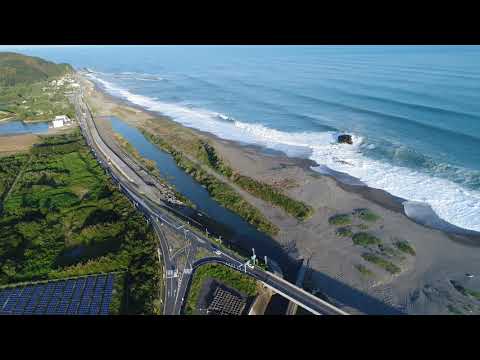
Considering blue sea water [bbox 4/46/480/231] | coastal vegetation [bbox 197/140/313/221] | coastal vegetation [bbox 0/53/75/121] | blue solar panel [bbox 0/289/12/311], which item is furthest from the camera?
coastal vegetation [bbox 0/53/75/121]

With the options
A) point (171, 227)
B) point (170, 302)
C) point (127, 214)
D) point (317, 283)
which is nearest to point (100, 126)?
point (127, 214)

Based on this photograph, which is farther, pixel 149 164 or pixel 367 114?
pixel 367 114

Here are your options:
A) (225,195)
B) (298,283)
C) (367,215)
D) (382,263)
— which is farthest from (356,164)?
(298,283)

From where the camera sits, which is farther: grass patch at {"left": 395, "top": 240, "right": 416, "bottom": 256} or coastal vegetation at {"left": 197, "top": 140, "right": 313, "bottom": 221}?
coastal vegetation at {"left": 197, "top": 140, "right": 313, "bottom": 221}

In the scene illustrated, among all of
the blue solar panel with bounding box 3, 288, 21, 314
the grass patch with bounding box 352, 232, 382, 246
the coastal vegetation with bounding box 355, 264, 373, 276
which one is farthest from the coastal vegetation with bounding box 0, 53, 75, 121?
the coastal vegetation with bounding box 355, 264, 373, 276

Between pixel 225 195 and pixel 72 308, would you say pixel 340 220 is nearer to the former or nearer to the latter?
pixel 225 195

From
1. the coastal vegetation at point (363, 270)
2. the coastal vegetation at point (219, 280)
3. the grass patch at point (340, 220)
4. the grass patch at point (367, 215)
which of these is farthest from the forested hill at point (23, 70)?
the coastal vegetation at point (363, 270)

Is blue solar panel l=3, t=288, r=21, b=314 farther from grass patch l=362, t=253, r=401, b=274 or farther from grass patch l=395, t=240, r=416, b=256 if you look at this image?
grass patch l=395, t=240, r=416, b=256
